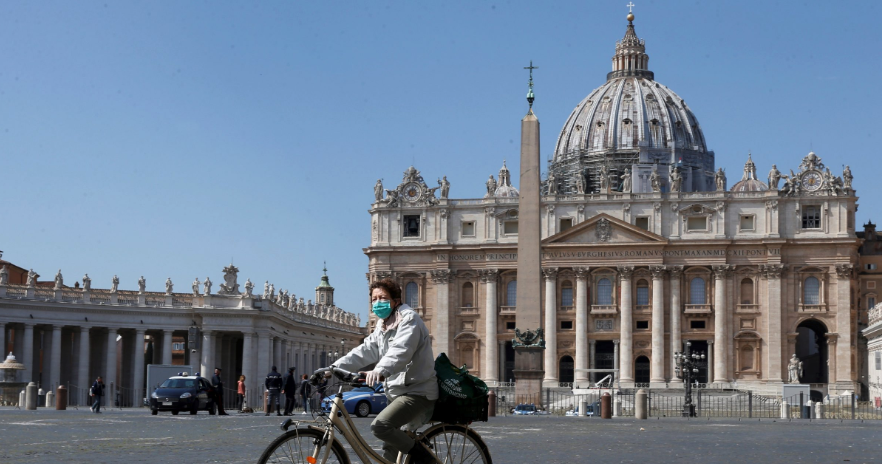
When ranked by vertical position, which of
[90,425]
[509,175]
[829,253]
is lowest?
[90,425]

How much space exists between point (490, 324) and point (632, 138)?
3631cm

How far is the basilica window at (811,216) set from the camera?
91.8 metres

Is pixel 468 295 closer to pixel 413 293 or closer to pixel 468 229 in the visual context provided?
pixel 413 293

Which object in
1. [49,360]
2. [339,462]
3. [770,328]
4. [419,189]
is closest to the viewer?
[339,462]

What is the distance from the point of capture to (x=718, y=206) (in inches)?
3634

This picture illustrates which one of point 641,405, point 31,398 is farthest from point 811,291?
point 31,398

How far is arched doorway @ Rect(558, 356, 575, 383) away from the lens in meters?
95.3

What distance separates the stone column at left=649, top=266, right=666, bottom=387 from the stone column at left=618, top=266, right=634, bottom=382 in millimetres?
1628

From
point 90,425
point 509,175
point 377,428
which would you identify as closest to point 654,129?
point 509,175

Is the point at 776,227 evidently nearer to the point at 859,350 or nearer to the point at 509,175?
the point at 859,350

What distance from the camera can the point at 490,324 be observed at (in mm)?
94938

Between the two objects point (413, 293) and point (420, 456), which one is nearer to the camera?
point (420, 456)

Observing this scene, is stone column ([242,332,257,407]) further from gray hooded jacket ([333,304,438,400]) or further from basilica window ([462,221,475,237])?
gray hooded jacket ([333,304,438,400])

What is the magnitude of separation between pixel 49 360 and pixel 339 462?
5958 centimetres
